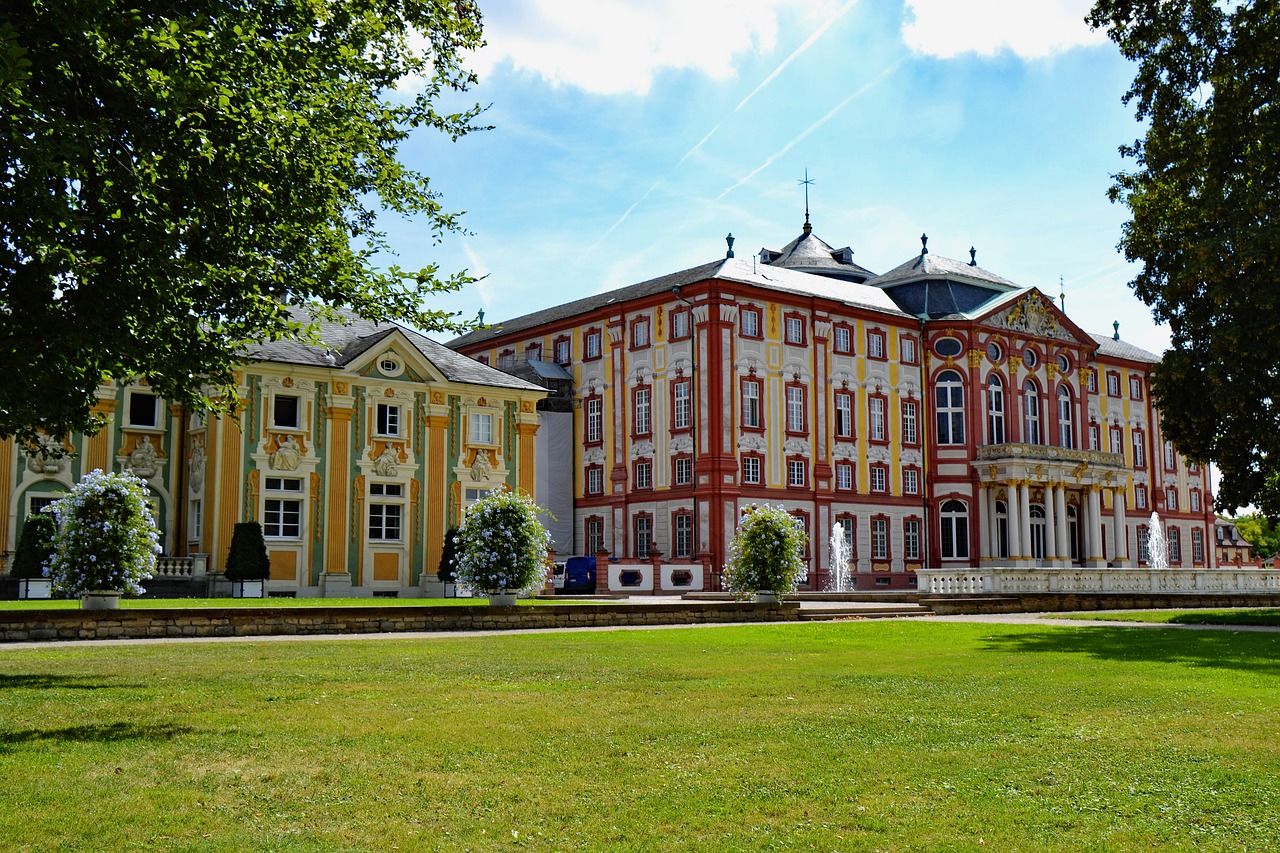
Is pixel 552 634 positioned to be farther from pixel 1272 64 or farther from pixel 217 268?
pixel 1272 64

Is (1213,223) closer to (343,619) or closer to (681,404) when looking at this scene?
(343,619)

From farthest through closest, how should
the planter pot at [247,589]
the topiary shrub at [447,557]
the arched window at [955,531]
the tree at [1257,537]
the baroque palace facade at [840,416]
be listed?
the tree at [1257,537] → the arched window at [955,531] → the baroque palace facade at [840,416] → the topiary shrub at [447,557] → the planter pot at [247,589]

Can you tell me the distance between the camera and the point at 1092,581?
39.2 metres

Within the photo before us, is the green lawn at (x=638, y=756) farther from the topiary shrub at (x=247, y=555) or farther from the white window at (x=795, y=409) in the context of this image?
the white window at (x=795, y=409)

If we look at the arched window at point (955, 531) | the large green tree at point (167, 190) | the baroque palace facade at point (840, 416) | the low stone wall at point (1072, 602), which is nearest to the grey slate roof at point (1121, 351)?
the baroque palace facade at point (840, 416)

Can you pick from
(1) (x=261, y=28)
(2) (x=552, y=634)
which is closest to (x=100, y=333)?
(1) (x=261, y=28)

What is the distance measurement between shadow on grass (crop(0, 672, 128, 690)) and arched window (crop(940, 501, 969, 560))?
49.4 m

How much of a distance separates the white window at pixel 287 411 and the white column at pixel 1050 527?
36545 millimetres

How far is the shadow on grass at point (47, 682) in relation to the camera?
12438 millimetres

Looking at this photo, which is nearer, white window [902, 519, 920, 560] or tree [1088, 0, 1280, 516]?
tree [1088, 0, 1280, 516]

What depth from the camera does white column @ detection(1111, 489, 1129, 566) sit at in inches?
2502

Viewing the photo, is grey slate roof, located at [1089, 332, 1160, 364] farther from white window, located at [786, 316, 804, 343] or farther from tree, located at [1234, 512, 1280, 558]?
tree, located at [1234, 512, 1280, 558]

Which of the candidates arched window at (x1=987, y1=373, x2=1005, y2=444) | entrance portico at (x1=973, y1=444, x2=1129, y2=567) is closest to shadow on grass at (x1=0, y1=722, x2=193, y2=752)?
entrance portico at (x1=973, y1=444, x2=1129, y2=567)

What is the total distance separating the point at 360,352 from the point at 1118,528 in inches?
1647
